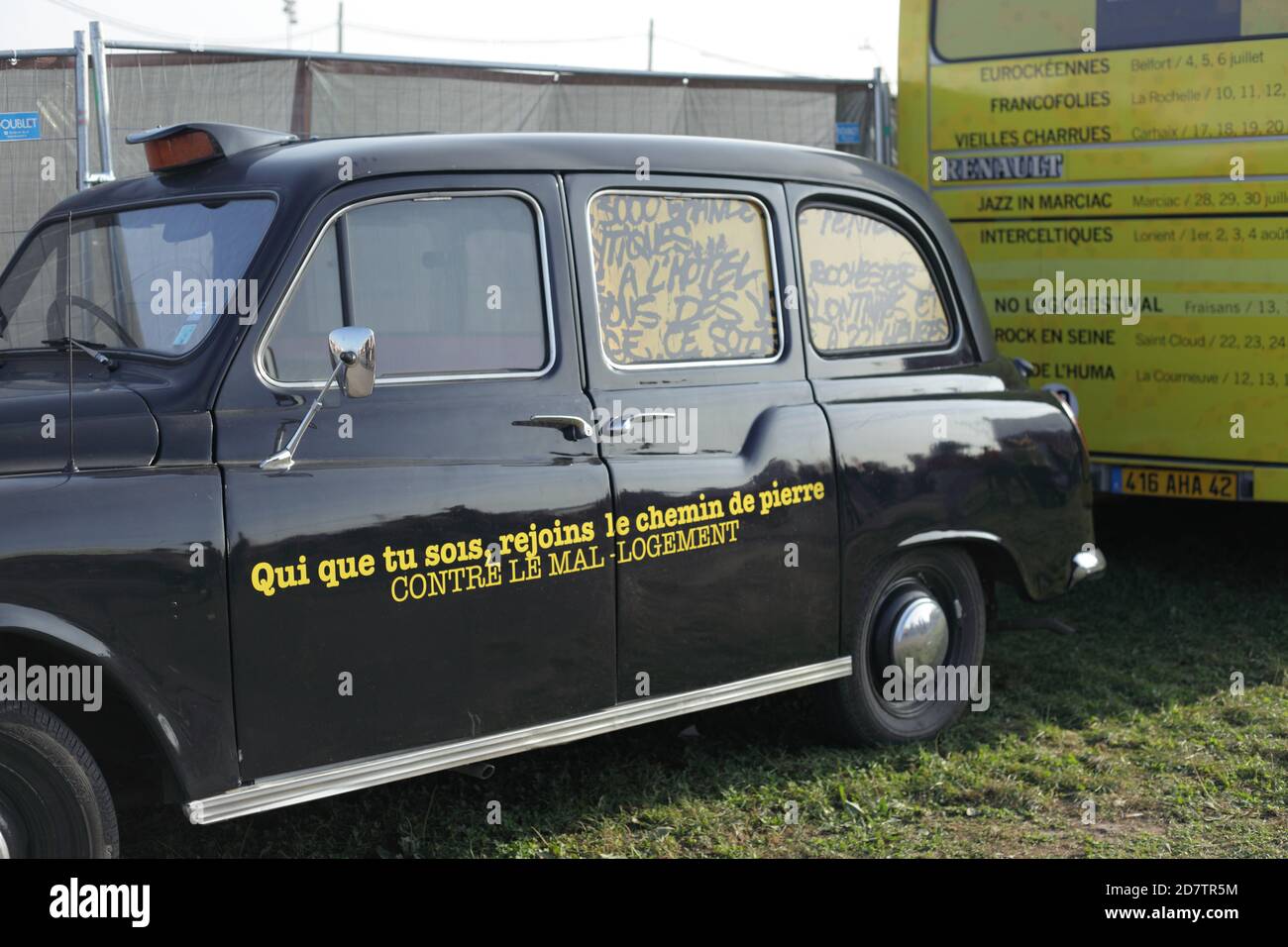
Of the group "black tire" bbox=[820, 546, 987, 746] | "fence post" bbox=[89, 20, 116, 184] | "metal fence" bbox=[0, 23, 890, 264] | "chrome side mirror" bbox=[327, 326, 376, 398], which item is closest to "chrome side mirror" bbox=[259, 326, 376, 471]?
"chrome side mirror" bbox=[327, 326, 376, 398]

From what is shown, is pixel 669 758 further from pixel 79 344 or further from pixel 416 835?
pixel 79 344

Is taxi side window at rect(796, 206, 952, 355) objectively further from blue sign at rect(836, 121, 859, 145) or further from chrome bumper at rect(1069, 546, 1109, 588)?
blue sign at rect(836, 121, 859, 145)

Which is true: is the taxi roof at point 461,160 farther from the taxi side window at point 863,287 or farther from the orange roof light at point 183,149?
the taxi side window at point 863,287

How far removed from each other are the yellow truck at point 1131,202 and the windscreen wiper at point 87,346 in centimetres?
526

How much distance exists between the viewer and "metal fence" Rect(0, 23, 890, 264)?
7488 millimetres

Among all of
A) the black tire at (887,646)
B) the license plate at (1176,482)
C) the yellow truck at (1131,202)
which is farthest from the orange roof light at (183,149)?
the license plate at (1176,482)

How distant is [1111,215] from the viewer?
7.62 m

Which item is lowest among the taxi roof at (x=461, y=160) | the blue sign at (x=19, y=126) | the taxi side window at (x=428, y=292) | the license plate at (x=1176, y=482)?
the license plate at (x=1176, y=482)

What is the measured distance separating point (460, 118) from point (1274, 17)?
4.43 meters

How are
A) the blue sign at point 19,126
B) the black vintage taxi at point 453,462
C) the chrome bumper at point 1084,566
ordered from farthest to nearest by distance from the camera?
the blue sign at point 19,126, the chrome bumper at point 1084,566, the black vintage taxi at point 453,462

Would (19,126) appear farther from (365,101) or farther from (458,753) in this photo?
(458,753)

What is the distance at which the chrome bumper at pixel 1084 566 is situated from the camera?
18.4 ft
